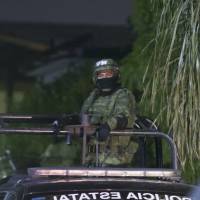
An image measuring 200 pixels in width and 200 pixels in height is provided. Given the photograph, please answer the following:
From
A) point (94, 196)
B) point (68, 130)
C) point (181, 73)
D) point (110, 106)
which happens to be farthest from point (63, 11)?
point (94, 196)

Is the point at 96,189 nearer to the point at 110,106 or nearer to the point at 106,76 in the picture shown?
the point at 110,106

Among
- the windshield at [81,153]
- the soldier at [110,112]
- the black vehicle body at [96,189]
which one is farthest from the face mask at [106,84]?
the black vehicle body at [96,189]

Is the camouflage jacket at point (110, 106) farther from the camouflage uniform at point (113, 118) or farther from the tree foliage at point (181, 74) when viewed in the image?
the tree foliage at point (181, 74)

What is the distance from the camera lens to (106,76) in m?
7.27

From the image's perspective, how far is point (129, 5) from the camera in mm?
17359

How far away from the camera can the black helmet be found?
285 inches

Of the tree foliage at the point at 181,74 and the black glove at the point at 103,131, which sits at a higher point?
the tree foliage at the point at 181,74

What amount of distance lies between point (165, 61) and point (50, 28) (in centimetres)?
1164

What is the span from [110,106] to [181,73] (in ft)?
2.02

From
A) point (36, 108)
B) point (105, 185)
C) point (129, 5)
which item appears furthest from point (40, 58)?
point (105, 185)

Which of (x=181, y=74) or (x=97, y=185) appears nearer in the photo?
(x=97, y=185)

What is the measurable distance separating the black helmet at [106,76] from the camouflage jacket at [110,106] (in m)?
0.07

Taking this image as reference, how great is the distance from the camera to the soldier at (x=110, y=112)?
6.89 meters

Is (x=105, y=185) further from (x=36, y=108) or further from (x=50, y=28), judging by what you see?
(x=50, y=28)
